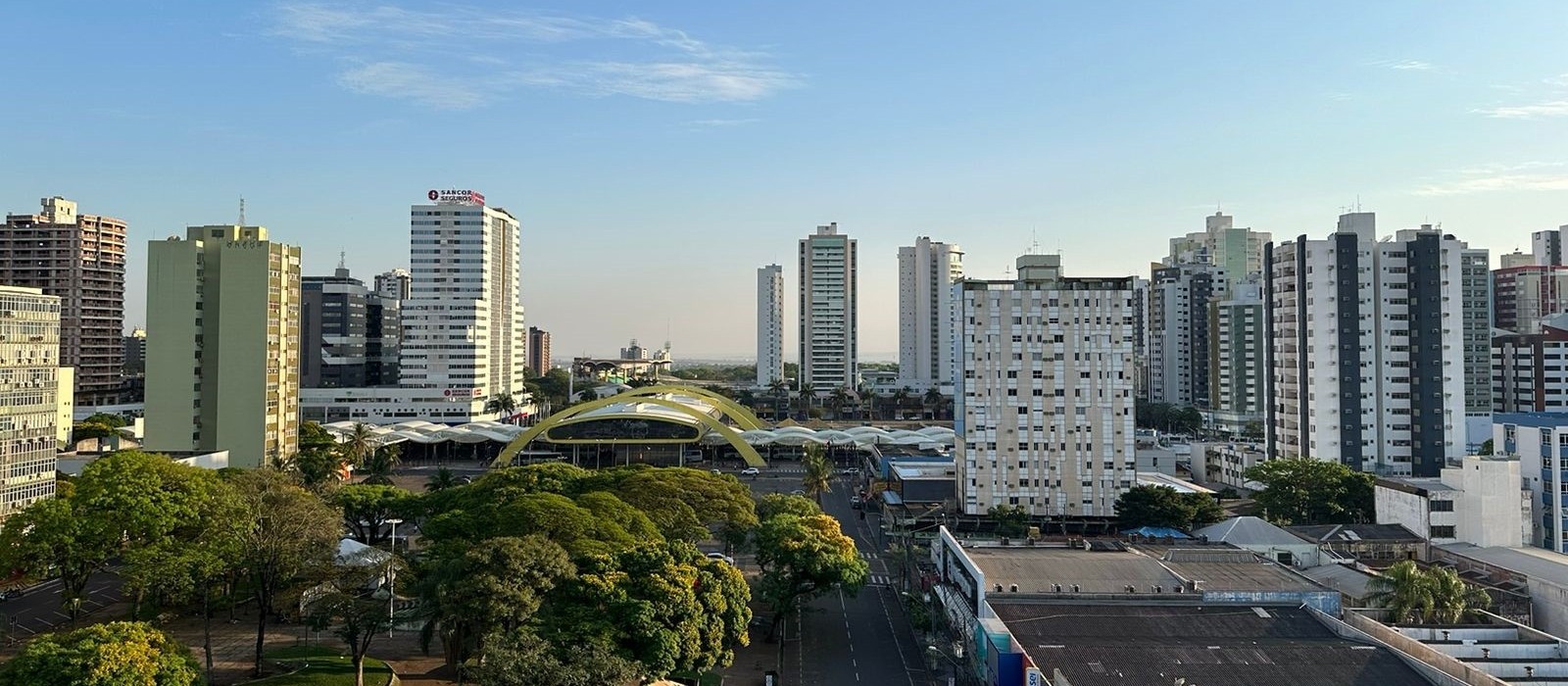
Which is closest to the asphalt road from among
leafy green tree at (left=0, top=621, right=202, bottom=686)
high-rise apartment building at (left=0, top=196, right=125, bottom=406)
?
leafy green tree at (left=0, top=621, right=202, bottom=686)

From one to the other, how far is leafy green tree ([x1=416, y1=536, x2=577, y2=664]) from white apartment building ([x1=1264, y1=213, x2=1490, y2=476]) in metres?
60.3

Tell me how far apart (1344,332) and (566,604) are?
61919mm

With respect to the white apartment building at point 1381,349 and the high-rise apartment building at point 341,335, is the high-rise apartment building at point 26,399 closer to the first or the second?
the white apartment building at point 1381,349

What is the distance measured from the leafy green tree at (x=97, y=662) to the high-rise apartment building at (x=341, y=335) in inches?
4304

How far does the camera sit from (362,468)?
75438 mm

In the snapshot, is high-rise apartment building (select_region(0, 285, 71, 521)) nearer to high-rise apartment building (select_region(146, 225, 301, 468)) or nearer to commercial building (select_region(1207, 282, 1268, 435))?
high-rise apartment building (select_region(146, 225, 301, 468))

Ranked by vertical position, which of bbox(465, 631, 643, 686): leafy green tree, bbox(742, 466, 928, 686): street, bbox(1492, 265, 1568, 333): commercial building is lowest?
bbox(742, 466, 928, 686): street

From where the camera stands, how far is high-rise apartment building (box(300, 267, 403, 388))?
130750 mm

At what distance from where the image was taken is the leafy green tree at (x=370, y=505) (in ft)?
172

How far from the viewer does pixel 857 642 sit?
40.1m

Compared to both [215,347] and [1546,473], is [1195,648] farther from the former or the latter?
[215,347]

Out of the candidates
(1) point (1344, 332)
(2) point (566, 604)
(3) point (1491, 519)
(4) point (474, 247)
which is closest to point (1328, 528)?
(3) point (1491, 519)

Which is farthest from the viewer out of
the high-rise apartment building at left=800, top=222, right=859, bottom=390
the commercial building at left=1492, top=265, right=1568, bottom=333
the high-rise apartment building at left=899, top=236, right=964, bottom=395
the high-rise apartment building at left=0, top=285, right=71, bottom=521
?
the high-rise apartment building at left=899, top=236, right=964, bottom=395

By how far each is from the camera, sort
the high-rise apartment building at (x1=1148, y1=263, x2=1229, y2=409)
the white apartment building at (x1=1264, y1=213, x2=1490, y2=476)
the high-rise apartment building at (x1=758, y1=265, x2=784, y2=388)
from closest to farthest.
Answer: the white apartment building at (x1=1264, y1=213, x2=1490, y2=476), the high-rise apartment building at (x1=1148, y1=263, x2=1229, y2=409), the high-rise apartment building at (x1=758, y1=265, x2=784, y2=388)
